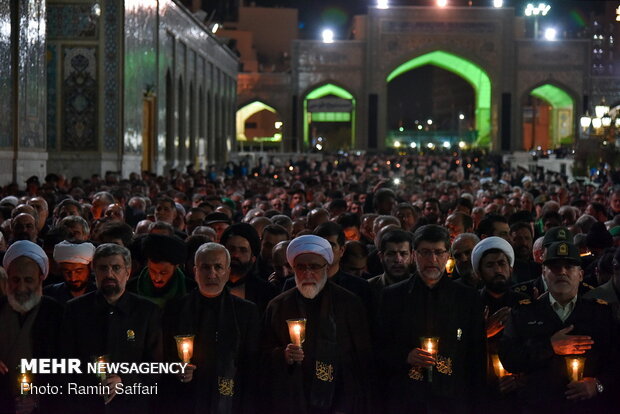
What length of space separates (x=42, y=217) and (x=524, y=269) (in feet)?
15.1

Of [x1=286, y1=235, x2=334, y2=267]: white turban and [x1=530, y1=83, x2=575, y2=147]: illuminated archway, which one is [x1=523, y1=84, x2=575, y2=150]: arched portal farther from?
[x1=286, y1=235, x2=334, y2=267]: white turban

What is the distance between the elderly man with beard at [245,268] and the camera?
5.92 meters

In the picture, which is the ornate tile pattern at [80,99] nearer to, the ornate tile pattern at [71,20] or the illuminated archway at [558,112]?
the ornate tile pattern at [71,20]

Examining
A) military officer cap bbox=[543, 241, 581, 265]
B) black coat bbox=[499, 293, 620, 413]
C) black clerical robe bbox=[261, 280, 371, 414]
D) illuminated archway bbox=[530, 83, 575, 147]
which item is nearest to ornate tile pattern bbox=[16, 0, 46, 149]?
black clerical robe bbox=[261, 280, 371, 414]

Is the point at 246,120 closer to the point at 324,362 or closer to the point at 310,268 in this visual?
the point at 310,268

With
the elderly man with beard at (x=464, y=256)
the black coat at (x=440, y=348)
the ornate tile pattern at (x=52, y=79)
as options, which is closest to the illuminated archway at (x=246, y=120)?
the ornate tile pattern at (x=52, y=79)

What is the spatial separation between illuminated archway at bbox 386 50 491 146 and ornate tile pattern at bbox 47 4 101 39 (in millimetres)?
31538

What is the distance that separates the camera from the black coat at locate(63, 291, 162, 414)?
15.4 ft

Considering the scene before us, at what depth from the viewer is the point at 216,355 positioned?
480 centimetres

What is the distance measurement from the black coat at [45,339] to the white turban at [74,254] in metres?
0.88

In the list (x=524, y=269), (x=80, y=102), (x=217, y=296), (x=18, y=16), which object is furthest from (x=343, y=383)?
(x=80, y=102)

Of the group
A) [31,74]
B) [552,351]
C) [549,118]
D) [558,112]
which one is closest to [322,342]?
[552,351]

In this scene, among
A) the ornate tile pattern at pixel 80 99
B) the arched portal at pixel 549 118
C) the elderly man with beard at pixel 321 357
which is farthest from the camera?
the arched portal at pixel 549 118

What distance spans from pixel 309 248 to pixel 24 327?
53.2 inches
